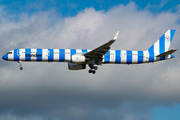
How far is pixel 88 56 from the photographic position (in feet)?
193

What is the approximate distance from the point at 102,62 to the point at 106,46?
494cm

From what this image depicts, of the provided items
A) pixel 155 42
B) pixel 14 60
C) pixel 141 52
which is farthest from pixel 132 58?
pixel 14 60

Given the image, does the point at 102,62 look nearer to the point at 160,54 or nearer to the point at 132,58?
the point at 132,58

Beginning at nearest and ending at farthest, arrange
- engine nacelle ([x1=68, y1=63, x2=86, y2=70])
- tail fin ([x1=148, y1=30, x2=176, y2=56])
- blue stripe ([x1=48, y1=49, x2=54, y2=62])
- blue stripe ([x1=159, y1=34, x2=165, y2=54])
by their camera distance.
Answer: blue stripe ([x1=48, y1=49, x2=54, y2=62]), engine nacelle ([x1=68, y1=63, x2=86, y2=70]), tail fin ([x1=148, y1=30, x2=176, y2=56]), blue stripe ([x1=159, y1=34, x2=165, y2=54])

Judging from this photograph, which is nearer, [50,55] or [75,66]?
[50,55]

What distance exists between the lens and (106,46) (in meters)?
56.5

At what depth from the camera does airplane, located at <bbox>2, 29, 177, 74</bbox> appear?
58344 mm

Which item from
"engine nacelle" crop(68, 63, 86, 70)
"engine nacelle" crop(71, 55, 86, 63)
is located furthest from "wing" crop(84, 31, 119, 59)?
"engine nacelle" crop(68, 63, 86, 70)

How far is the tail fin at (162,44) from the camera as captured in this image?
64.8m

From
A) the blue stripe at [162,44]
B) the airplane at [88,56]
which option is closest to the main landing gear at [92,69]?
the airplane at [88,56]

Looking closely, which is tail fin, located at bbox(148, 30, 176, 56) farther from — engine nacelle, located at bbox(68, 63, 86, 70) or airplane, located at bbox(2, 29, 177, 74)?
engine nacelle, located at bbox(68, 63, 86, 70)

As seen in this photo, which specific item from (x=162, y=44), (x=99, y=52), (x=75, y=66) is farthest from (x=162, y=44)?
(x=75, y=66)

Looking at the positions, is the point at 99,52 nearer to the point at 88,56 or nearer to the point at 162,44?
the point at 88,56

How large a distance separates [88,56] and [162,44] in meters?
16.6
